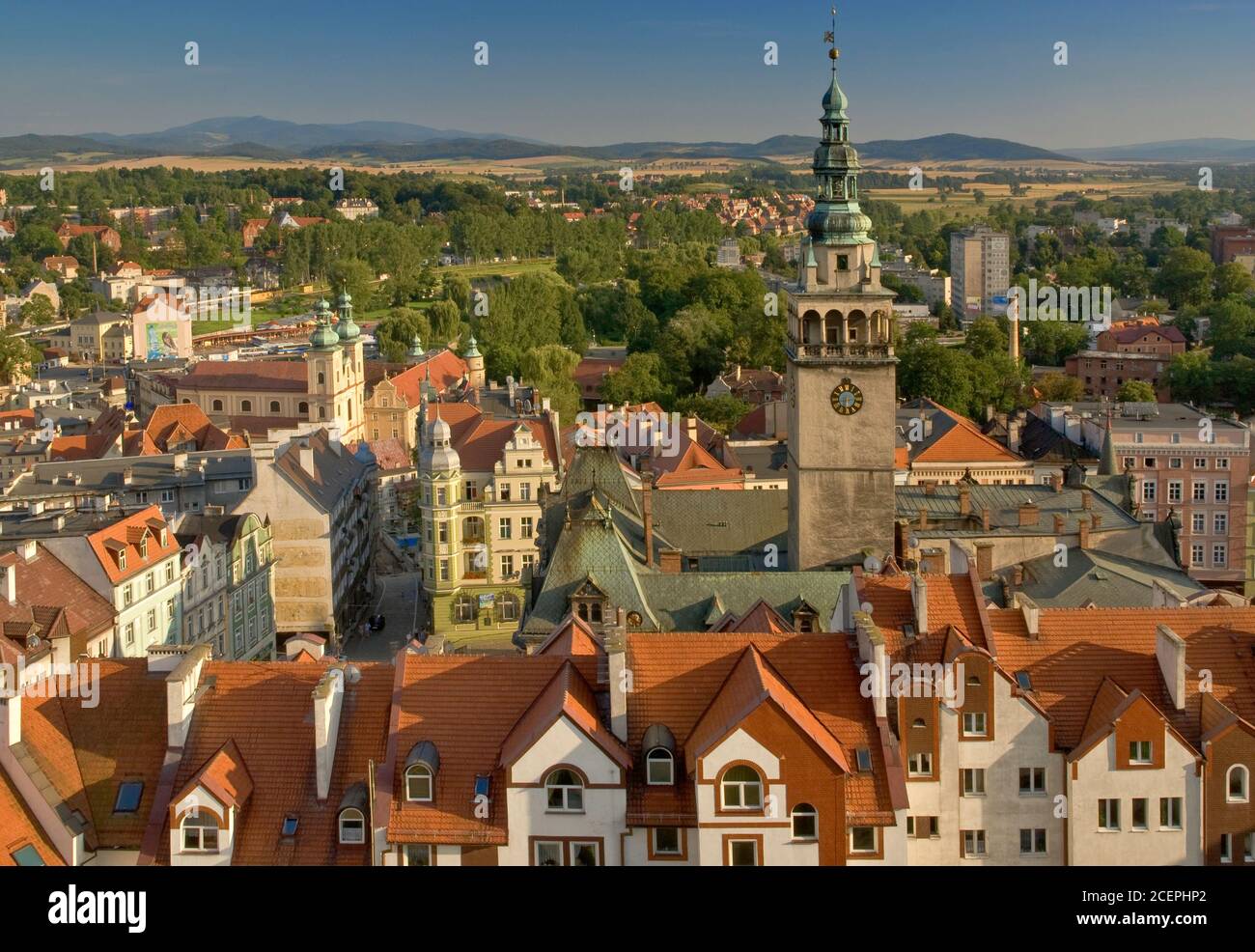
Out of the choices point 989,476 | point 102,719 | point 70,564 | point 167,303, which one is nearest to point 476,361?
point 989,476

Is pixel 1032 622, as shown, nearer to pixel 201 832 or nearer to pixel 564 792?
pixel 564 792

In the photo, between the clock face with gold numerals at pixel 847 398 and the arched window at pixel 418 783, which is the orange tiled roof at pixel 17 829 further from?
the clock face with gold numerals at pixel 847 398

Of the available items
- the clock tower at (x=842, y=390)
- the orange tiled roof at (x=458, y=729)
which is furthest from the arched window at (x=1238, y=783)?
the clock tower at (x=842, y=390)

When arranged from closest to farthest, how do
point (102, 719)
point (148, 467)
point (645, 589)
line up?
point (102, 719) → point (645, 589) → point (148, 467)

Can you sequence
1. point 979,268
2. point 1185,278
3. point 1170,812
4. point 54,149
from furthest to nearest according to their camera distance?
point 979,268 → point 1185,278 → point 1170,812 → point 54,149

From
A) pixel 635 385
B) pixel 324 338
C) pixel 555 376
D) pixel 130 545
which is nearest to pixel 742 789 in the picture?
pixel 130 545

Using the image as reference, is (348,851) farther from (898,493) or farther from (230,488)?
(230,488)

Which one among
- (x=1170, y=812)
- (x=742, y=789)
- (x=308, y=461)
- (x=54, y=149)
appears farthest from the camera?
(x=308, y=461)
